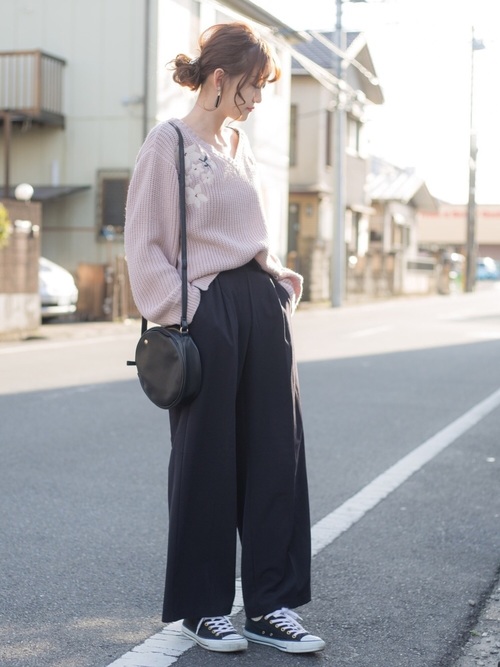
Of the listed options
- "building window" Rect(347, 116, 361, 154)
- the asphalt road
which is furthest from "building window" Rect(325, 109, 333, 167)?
the asphalt road

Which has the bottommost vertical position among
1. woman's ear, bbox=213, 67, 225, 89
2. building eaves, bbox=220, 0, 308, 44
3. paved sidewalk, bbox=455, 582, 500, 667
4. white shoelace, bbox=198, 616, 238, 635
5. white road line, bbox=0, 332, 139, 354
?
paved sidewalk, bbox=455, 582, 500, 667

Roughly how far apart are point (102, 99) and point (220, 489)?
2136 centimetres

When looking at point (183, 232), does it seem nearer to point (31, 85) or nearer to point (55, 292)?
point (55, 292)

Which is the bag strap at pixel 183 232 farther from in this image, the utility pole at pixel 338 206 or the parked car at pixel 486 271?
the parked car at pixel 486 271

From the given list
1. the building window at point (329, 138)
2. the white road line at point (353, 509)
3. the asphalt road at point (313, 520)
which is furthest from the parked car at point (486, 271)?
the white road line at point (353, 509)

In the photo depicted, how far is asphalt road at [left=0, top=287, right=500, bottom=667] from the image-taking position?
3.48 meters

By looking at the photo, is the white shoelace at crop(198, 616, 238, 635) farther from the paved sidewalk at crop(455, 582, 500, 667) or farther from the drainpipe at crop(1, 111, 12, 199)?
the drainpipe at crop(1, 111, 12, 199)

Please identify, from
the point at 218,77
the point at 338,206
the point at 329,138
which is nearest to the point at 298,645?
the point at 218,77

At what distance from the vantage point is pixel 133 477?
6.05 m

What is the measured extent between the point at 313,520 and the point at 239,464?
1781mm

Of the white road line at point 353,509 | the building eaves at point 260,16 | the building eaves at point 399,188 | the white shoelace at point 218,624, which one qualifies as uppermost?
the building eaves at point 260,16

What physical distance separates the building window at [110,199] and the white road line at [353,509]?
48.7 feet

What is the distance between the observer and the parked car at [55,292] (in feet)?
57.1

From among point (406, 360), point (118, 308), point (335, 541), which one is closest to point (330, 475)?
point (335, 541)
